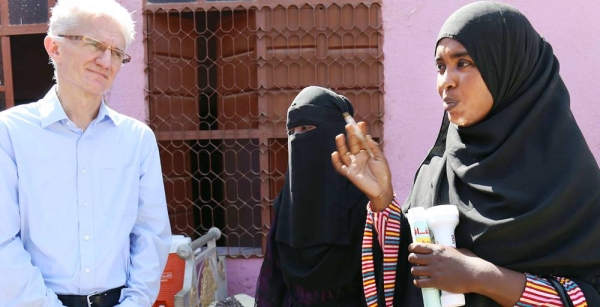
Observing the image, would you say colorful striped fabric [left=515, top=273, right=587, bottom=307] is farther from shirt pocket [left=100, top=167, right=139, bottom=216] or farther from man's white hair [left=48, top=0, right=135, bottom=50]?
man's white hair [left=48, top=0, right=135, bottom=50]

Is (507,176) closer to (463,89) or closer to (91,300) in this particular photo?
(463,89)

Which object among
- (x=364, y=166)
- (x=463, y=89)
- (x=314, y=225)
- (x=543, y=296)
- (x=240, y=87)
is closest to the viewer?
(x=543, y=296)

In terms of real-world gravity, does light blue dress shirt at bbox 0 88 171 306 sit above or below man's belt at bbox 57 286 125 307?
above

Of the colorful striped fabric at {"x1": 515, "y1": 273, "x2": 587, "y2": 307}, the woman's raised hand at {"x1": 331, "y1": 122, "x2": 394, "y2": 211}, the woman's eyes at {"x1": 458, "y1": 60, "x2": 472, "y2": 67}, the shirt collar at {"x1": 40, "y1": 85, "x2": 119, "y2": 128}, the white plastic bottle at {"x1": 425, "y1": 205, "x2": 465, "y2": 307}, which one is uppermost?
the woman's eyes at {"x1": 458, "y1": 60, "x2": 472, "y2": 67}

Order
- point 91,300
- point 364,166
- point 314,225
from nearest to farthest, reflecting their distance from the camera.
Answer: point 364,166 → point 91,300 → point 314,225

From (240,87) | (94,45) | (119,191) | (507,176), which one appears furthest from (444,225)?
(240,87)

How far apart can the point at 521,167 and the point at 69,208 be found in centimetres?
116

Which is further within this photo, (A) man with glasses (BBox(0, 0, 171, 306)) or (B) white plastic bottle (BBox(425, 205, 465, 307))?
(A) man with glasses (BBox(0, 0, 171, 306))

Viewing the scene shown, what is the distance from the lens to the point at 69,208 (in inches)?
64.7

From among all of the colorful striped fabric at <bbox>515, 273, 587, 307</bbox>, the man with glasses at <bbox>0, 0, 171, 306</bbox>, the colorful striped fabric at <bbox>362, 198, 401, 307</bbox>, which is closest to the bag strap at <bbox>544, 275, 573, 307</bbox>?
the colorful striped fabric at <bbox>515, 273, 587, 307</bbox>

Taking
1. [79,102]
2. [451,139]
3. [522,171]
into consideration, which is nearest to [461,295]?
[522,171]

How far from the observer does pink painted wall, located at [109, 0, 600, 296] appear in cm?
312

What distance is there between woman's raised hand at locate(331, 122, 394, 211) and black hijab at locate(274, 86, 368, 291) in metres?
0.49

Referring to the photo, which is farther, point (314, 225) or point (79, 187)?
point (314, 225)
